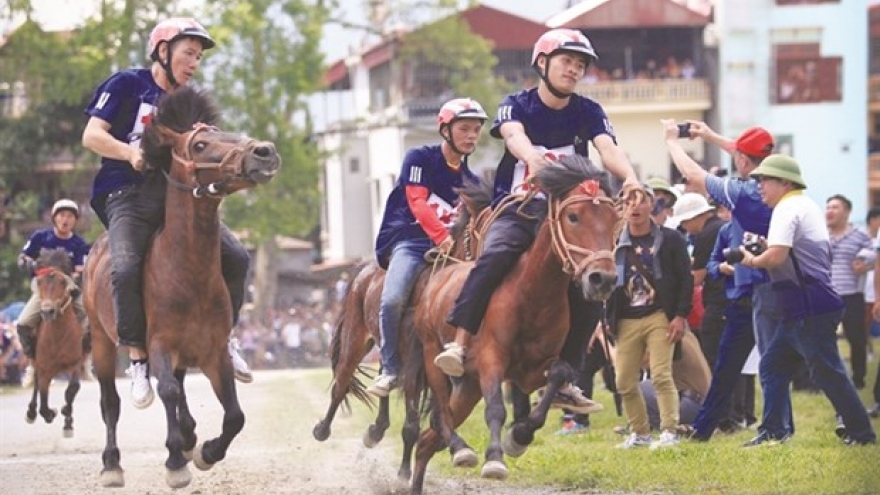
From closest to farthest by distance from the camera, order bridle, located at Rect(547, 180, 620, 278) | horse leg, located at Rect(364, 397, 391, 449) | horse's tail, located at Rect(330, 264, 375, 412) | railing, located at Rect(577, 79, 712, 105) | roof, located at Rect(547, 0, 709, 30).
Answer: bridle, located at Rect(547, 180, 620, 278), horse leg, located at Rect(364, 397, 391, 449), horse's tail, located at Rect(330, 264, 375, 412), roof, located at Rect(547, 0, 709, 30), railing, located at Rect(577, 79, 712, 105)

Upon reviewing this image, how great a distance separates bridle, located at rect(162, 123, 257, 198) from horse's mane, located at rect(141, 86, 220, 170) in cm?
8

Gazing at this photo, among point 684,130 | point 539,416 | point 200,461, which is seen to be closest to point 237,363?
point 200,461

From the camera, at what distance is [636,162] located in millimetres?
57000

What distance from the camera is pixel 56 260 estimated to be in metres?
20.2

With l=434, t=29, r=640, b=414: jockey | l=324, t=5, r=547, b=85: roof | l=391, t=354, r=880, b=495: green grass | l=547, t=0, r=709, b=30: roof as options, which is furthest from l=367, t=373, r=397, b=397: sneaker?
l=324, t=5, r=547, b=85: roof

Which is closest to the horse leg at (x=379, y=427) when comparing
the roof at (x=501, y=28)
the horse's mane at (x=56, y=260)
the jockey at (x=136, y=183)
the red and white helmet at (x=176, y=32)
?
the jockey at (x=136, y=183)

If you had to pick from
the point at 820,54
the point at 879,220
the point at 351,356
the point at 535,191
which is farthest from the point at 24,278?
the point at 535,191

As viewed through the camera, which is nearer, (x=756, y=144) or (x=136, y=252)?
(x=136, y=252)

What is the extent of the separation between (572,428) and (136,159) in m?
6.82

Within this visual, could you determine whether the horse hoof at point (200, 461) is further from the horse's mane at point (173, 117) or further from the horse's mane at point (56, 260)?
the horse's mane at point (56, 260)

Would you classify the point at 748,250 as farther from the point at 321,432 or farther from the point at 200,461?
the point at 200,461

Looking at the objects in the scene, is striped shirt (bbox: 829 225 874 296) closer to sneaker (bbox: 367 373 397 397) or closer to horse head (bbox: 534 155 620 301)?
sneaker (bbox: 367 373 397 397)

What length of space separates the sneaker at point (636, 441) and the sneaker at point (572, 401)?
135 inches

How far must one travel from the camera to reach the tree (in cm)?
5181
